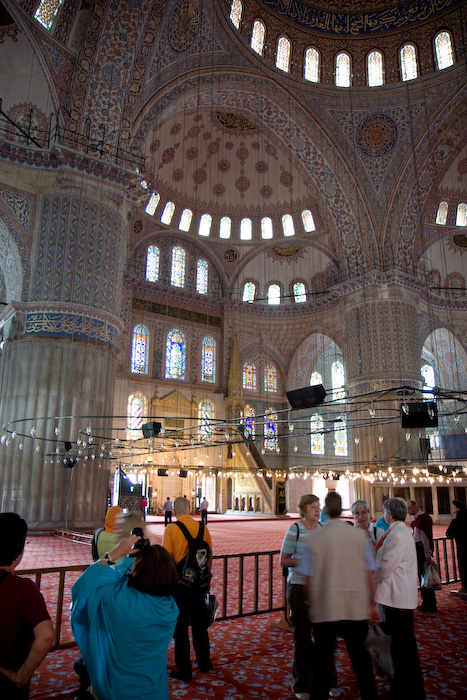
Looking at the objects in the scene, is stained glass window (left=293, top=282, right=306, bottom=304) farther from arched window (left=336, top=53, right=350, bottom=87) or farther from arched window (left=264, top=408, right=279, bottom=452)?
arched window (left=336, top=53, right=350, bottom=87)

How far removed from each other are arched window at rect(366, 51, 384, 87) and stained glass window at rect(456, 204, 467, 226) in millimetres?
6951

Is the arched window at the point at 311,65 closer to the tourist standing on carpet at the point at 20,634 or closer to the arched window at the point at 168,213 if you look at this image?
the arched window at the point at 168,213

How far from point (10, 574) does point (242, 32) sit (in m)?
19.4

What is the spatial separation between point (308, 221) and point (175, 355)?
848 cm

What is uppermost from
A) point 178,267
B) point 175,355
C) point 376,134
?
point 376,134

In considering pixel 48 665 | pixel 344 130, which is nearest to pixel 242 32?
pixel 344 130

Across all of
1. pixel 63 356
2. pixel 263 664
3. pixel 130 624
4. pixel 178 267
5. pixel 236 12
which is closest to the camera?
pixel 130 624

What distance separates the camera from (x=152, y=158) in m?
21.1

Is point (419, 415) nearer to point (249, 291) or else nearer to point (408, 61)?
point (408, 61)

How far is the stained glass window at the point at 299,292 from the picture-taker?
82.2ft

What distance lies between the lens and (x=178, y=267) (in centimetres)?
2375

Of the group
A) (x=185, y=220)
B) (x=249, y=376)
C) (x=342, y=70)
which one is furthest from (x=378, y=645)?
(x=185, y=220)

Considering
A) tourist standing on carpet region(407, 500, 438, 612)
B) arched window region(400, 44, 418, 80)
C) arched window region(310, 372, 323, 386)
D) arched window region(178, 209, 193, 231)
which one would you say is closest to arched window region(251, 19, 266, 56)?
arched window region(400, 44, 418, 80)

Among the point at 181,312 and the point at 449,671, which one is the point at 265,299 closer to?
the point at 181,312
